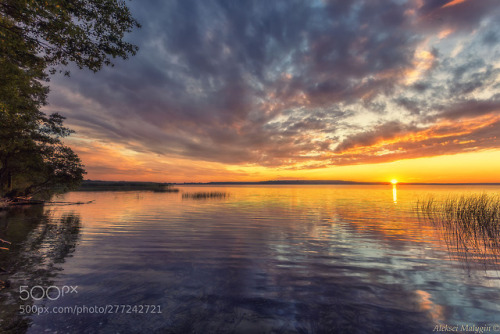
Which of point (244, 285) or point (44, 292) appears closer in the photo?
point (44, 292)

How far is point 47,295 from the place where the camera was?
7551 millimetres

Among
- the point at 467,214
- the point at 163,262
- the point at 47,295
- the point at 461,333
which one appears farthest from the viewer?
the point at 467,214

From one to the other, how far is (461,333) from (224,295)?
23.6 ft

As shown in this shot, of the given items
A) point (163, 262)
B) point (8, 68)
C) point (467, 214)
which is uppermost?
point (8, 68)

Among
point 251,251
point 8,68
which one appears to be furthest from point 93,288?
point 8,68

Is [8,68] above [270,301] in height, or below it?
above

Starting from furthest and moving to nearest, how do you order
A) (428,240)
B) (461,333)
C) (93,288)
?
(428,240) → (93,288) → (461,333)

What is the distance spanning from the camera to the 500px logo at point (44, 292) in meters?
7.42

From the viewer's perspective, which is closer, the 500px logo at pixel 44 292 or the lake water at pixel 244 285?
the lake water at pixel 244 285

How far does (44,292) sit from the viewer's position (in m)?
7.73

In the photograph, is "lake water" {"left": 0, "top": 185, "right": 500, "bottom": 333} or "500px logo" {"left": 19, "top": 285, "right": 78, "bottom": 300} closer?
"lake water" {"left": 0, "top": 185, "right": 500, "bottom": 333}

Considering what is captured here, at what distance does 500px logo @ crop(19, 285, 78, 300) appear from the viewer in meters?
7.42

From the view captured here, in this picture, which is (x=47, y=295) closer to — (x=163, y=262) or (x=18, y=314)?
(x=18, y=314)

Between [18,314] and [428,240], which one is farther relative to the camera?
[428,240]
